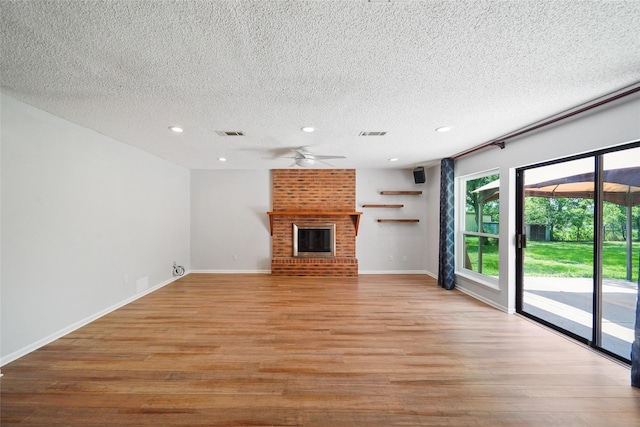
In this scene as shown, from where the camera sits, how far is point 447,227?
4273 mm

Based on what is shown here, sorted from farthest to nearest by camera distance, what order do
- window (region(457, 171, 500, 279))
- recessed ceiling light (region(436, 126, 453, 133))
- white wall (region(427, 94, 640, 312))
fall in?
window (region(457, 171, 500, 279)) < recessed ceiling light (region(436, 126, 453, 133)) < white wall (region(427, 94, 640, 312))

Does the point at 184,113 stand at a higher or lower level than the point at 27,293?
higher

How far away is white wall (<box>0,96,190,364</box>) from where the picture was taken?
6.87 feet

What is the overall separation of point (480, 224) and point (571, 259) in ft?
4.36

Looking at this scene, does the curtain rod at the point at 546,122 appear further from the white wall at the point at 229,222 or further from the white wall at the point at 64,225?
the white wall at the point at 64,225

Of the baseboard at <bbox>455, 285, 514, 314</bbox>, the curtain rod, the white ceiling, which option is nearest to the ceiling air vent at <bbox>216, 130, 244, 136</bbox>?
the white ceiling

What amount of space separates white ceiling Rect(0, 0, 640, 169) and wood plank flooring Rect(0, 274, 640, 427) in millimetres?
2377

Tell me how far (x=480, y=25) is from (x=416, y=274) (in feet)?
15.8

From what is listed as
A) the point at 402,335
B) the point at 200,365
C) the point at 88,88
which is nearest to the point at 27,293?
the point at 200,365

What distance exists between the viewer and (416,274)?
5.21m

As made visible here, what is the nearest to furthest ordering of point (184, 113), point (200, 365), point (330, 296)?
1. point (200, 365)
2. point (184, 113)
3. point (330, 296)

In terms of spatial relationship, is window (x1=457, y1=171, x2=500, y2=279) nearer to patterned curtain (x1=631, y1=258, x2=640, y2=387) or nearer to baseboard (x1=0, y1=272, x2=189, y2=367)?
patterned curtain (x1=631, y1=258, x2=640, y2=387)

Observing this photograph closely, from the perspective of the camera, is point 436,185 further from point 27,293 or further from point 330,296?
point 27,293

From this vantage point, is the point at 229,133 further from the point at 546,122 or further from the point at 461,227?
the point at 461,227
